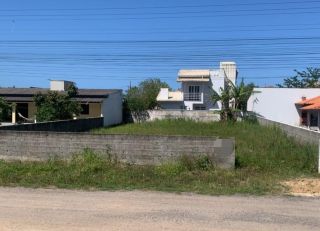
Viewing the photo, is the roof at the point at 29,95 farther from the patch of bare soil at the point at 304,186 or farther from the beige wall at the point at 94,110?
the patch of bare soil at the point at 304,186

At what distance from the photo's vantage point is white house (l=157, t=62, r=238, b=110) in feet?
235

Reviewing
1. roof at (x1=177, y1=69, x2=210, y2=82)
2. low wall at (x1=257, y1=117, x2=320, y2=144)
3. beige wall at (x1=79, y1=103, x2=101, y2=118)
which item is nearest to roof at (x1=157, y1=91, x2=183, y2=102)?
roof at (x1=177, y1=69, x2=210, y2=82)

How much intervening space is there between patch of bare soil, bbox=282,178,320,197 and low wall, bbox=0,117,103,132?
12.1 m

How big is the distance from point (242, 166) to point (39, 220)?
28.6 ft

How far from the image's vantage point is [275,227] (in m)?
7.91

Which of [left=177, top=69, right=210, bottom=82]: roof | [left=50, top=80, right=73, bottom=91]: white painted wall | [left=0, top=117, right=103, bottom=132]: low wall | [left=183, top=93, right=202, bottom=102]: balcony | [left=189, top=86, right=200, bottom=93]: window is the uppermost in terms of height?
[left=177, top=69, right=210, bottom=82]: roof

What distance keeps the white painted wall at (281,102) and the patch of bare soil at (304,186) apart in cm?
4166

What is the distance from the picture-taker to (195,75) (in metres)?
72.1

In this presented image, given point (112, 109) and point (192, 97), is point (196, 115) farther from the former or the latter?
point (192, 97)

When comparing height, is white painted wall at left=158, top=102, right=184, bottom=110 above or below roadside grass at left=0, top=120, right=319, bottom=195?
above

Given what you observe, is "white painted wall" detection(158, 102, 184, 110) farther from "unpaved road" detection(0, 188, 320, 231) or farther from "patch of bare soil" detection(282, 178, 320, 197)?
"unpaved road" detection(0, 188, 320, 231)

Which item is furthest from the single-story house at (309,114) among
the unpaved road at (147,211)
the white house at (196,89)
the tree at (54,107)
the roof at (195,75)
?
the unpaved road at (147,211)

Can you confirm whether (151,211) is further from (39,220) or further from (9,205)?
(9,205)

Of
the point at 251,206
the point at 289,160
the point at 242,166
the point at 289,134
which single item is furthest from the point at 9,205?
the point at 289,134
